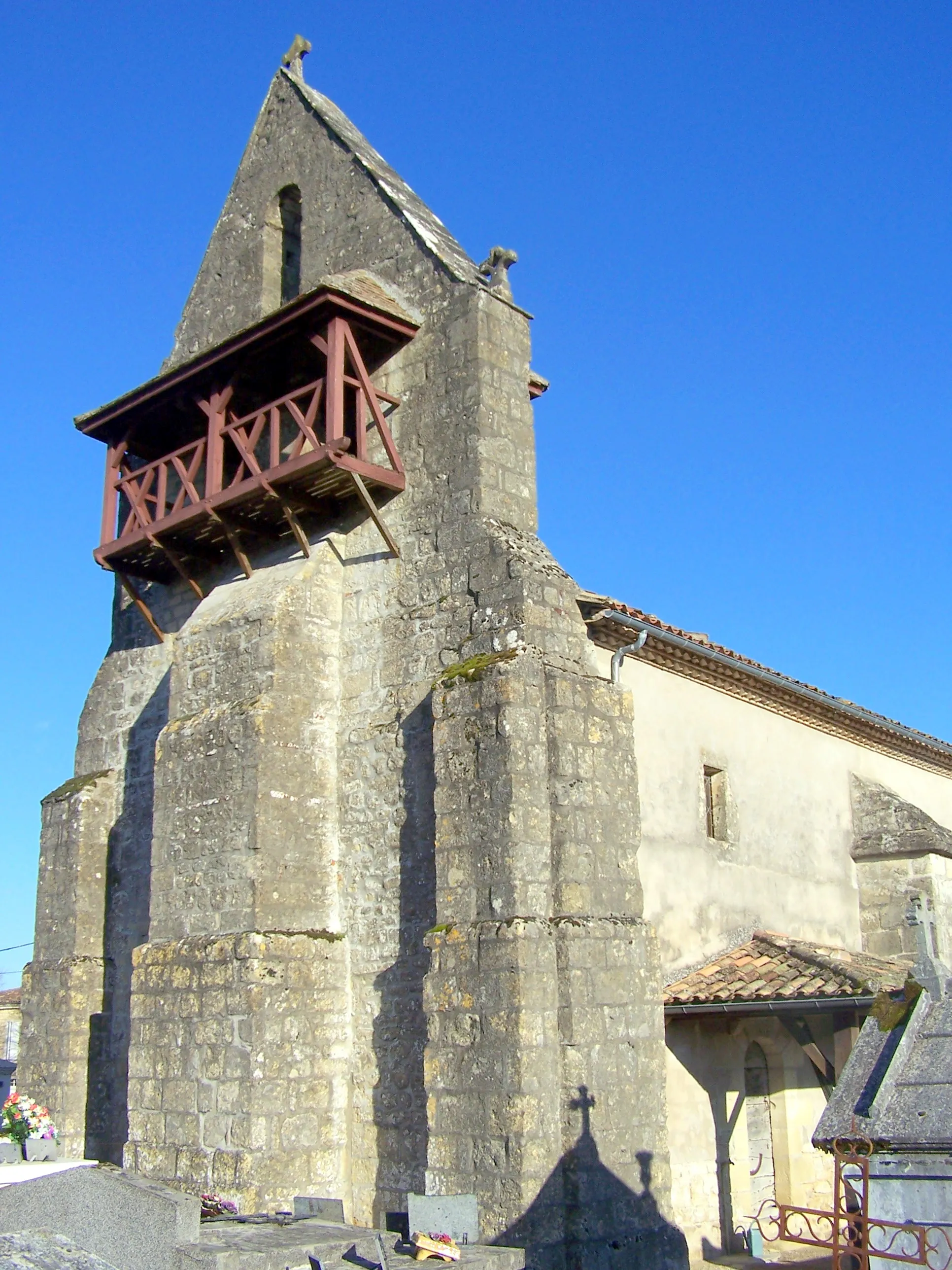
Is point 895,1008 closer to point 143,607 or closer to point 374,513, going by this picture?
point 374,513

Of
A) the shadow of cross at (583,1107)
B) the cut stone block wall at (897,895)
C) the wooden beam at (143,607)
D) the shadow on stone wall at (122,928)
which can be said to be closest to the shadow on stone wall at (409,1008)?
the shadow of cross at (583,1107)

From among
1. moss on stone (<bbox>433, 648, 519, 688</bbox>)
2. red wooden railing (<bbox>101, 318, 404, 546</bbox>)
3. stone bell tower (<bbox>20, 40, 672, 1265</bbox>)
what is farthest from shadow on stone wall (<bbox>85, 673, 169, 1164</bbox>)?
moss on stone (<bbox>433, 648, 519, 688</bbox>)

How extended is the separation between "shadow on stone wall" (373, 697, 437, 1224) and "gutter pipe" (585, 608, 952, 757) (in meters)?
2.08

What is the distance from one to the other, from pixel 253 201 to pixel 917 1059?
11924 mm

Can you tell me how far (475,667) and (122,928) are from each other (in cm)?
524

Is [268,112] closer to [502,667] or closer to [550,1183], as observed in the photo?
[502,667]

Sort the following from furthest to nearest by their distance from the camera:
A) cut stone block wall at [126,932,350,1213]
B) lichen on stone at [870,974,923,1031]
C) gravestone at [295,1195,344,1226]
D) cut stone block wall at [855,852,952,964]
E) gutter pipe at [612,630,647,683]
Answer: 1. cut stone block wall at [855,852,952,964]
2. gutter pipe at [612,630,647,683]
3. cut stone block wall at [126,932,350,1213]
4. gravestone at [295,1195,344,1226]
5. lichen on stone at [870,974,923,1031]

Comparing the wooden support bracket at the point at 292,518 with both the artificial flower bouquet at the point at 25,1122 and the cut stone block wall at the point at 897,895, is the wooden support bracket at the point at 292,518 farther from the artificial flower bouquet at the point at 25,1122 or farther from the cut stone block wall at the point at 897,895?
the cut stone block wall at the point at 897,895

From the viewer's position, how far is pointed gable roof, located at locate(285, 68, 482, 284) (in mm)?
11858

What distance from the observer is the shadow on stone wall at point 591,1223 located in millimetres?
8570

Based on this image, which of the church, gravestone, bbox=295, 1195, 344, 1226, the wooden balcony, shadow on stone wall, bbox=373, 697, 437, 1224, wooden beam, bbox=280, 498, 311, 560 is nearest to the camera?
gravestone, bbox=295, 1195, 344, 1226

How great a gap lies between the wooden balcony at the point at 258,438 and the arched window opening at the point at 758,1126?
6606 millimetres

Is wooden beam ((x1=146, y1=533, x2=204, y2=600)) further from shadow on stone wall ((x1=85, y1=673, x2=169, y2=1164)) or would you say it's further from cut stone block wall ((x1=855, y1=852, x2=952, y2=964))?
cut stone block wall ((x1=855, y1=852, x2=952, y2=964))

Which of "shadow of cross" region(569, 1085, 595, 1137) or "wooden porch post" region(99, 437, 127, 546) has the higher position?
"wooden porch post" region(99, 437, 127, 546)
